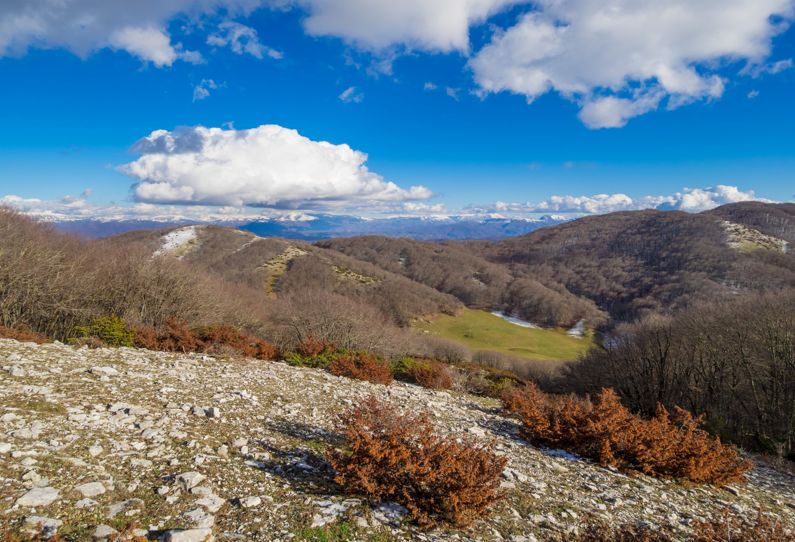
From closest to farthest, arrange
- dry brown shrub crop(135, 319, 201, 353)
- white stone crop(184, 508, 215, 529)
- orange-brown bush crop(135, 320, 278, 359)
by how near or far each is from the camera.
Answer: white stone crop(184, 508, 215, 529) → dry brown shrub crop(135, 319, 201, 353) → orange-brown bush crop(135, 320, 278, 359)

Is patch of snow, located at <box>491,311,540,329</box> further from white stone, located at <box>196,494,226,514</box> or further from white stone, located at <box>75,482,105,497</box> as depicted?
white stone, located at <box>75,482,105,497</box>

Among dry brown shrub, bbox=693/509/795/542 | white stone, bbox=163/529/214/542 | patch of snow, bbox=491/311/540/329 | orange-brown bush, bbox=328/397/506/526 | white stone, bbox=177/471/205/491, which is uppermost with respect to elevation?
white stone, bbox=163/529/214/542

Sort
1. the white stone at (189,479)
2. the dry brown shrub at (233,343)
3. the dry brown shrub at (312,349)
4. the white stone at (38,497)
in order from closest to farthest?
the white stone at (38,497)
the white stone at (189,479)
the dry brown shrub at (233,343)
the dry brown shrub at (312,349)

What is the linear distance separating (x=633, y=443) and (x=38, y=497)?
11.1 meters

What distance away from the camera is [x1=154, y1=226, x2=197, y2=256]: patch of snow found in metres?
171

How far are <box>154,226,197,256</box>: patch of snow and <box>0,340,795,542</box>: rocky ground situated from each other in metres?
180

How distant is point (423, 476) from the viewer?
6113mm

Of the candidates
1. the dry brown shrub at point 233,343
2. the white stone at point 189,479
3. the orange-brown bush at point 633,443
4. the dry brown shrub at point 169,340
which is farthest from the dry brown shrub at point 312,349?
the white stone at point 189,479

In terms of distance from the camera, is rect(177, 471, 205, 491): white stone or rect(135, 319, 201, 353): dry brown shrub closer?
rect(177, 471, 205, 491): white stone

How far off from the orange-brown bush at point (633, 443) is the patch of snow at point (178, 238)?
18480 cm

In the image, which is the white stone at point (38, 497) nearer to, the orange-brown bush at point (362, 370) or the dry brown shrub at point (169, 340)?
the orange-brown bush at point (362, 370)

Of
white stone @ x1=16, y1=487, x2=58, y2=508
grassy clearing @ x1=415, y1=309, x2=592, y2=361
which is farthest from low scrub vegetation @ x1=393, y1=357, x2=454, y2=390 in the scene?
grassy clearing @ x1=415, y1=309, x2=592, y2=361

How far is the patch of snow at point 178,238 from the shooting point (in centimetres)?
17062

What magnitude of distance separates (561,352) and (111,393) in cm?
10552
